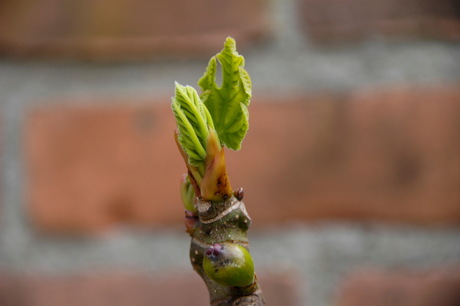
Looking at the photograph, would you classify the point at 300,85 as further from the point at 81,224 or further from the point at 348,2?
the point at 81,224

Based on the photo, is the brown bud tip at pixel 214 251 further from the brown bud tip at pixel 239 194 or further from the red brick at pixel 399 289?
the red brick at pixel 399 289

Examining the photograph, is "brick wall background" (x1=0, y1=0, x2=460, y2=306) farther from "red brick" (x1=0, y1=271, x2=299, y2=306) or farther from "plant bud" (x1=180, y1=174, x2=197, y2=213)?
"plant bud" (x1=180, y1=174, x2=197, y2=213)

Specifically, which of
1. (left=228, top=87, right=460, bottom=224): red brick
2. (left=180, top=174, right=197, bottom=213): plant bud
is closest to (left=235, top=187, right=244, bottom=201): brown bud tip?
(left=180, top=174, right=197, bottom=213): plant bud

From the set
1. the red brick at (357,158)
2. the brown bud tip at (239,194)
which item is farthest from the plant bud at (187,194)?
the red brick at (357,158)

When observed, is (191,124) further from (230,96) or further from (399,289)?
(399,289)

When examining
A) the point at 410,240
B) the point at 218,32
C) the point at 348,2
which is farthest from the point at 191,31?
the point at 410,240

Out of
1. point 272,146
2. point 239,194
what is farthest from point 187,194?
point 272,146
